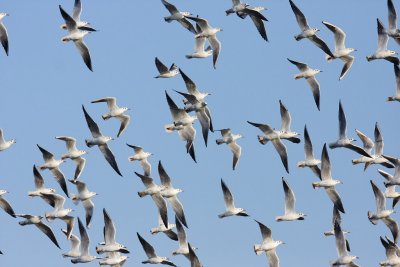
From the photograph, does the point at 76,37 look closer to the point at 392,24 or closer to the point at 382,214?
the point at 392,24

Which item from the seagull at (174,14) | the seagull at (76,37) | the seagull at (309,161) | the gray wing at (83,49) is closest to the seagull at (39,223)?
the seagull at (76,37)

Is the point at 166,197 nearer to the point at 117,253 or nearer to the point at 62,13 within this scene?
the point at 117,253

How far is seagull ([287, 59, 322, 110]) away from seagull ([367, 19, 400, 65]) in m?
1.99

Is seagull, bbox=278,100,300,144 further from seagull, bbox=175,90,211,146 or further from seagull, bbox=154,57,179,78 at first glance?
seagull, bbox=154,57,179,78

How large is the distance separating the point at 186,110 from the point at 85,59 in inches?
145

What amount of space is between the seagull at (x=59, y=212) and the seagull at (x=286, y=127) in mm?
7440

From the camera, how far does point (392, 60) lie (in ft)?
173

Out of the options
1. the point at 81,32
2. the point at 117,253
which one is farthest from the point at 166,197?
the point at 81,32

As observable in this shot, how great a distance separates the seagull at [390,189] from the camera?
172 feet

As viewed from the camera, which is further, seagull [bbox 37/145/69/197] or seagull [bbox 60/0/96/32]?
seagull [bbox 37/145/69/197]

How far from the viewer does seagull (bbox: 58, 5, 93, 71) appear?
51.2 metres

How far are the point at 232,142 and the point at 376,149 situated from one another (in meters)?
4.88

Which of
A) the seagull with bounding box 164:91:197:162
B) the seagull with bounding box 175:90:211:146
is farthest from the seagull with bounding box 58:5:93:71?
the seagull with bounding box 175:90:211:146

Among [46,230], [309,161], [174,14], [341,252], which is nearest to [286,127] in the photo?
[309,161]
